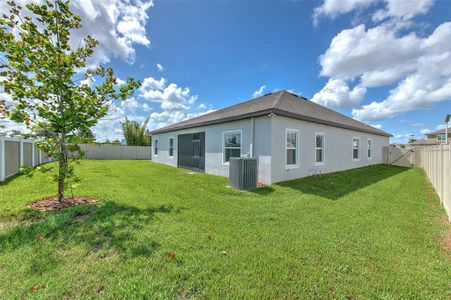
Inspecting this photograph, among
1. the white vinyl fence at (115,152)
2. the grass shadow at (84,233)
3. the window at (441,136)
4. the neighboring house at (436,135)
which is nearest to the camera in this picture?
the grass shadow at (84,233)

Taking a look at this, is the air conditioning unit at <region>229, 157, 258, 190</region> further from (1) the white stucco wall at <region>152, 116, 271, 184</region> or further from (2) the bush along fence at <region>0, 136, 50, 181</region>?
(2) the bush along fence at <region>0, 136, 50, 181</region>

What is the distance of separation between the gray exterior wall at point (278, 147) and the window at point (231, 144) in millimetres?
225

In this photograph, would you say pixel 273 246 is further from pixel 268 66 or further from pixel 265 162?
pixel 268 66

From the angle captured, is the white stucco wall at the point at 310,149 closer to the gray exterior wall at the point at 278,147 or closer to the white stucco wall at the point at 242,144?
the gray exterior wall at the point at 278,147

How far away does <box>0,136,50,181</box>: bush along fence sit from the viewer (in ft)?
26.4

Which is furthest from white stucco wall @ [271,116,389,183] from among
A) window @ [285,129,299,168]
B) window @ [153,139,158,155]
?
window @ [153,139,158,155]

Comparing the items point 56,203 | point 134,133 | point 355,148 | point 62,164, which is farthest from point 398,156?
point 134,133

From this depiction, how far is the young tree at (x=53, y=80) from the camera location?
4.25 m

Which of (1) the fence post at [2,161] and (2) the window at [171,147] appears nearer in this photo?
(1) the fence post at [2,161]

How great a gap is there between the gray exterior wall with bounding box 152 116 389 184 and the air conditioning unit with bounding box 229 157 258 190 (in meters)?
0.86

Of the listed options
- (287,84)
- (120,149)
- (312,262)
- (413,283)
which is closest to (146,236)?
(312,262)

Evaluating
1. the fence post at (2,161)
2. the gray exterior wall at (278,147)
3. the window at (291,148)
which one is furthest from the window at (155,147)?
the window at (291,148)

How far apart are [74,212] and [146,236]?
2159 mm

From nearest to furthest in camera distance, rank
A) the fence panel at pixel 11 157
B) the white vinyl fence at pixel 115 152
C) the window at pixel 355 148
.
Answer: the fence panel at pixel 11 157 → the window at pixel 355 148 → the white vinyl fence at pixel 115 152
